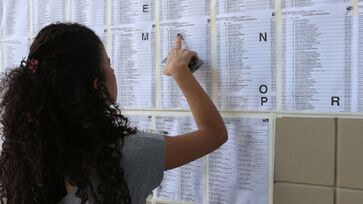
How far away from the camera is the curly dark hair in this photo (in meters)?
0.89

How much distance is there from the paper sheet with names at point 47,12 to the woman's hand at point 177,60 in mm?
508

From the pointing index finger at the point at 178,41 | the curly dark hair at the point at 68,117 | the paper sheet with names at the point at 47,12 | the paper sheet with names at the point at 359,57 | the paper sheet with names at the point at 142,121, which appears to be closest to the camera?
the curly dark hair at the point at 68,117

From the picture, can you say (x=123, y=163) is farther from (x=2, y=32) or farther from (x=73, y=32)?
(x=2, y=32)

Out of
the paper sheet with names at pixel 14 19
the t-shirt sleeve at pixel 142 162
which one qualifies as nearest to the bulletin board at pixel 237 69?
the paper sheet with names at pixel 14 19

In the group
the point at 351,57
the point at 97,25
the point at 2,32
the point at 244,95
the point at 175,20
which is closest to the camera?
the point at 351,57

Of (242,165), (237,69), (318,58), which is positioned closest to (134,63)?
(237,69)

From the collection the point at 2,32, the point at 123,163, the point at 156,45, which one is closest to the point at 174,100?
the point at 156,45

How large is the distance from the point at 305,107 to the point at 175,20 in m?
0.46

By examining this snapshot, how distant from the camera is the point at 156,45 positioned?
53.6 inches

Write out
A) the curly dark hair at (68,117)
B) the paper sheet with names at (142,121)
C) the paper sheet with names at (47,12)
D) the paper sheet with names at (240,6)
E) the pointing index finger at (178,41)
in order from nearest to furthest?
the curly dark hair at (68,117) < the paper sheet with names at (240,6) < the pointing index finger at (178,41) < the paper sheet with names at (142,121) < the paper sheet with names at (47,12)

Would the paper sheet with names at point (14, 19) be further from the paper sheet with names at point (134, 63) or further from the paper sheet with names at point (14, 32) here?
the paper sheet with names at point (134, 63)

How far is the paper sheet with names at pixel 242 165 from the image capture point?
1.20 meters

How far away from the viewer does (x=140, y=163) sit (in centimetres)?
93

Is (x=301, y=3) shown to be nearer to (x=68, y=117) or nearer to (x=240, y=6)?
(x=240, y=6)
